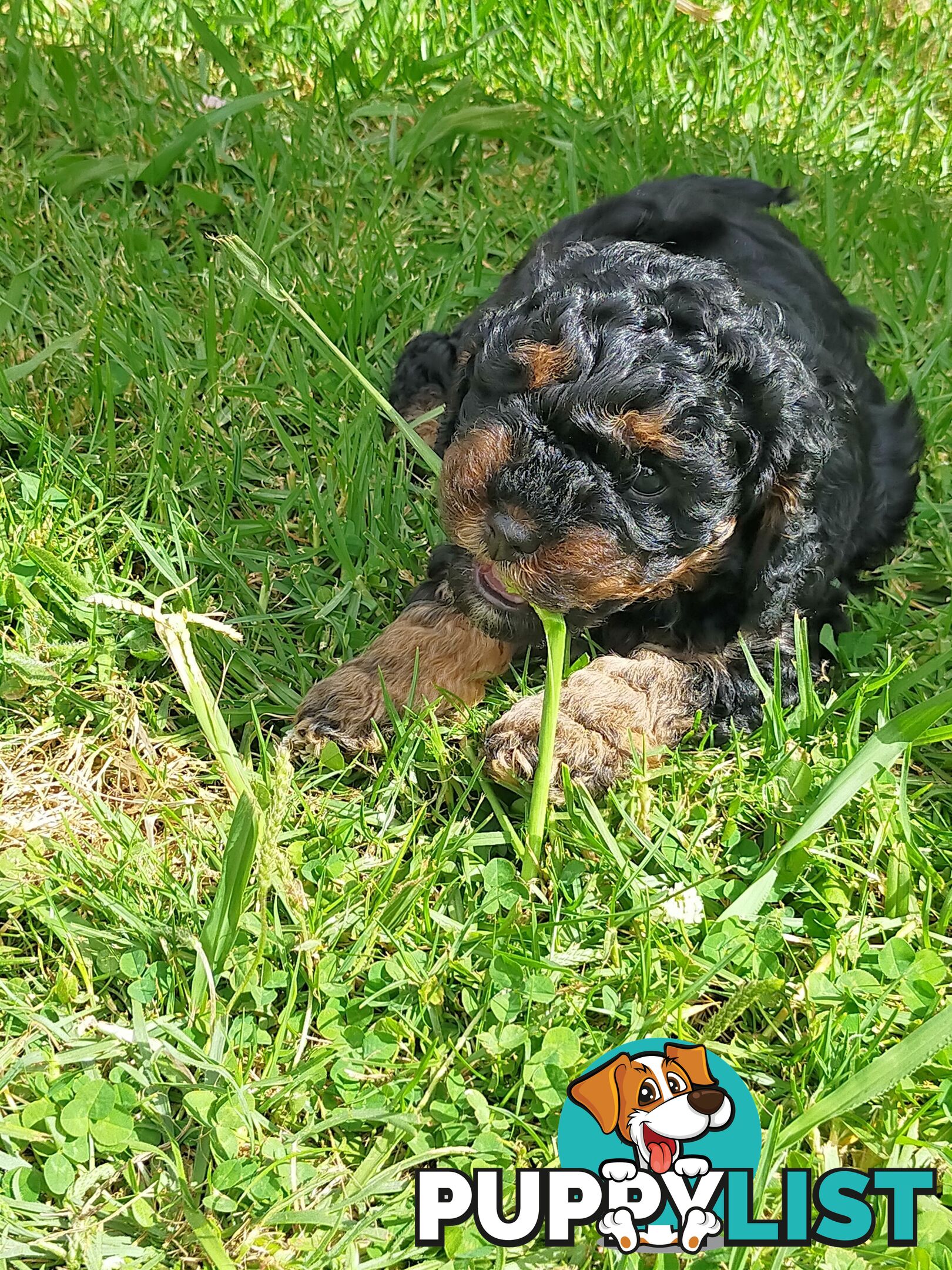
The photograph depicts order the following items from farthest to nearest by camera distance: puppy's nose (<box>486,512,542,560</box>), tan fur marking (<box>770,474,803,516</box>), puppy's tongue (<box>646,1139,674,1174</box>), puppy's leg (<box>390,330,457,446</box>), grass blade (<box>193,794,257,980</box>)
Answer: puppy's leg (<box>390,330,457,446</box>), tan fur marking (<box>770,474,803,516</box>), puppy's nose (<box>486,512,542,560</box>), puppy's tongue (<box>646,1139,674,1174</box>), grass blade (<box>193,794,257,980</box>)

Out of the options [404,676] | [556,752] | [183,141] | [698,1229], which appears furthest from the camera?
[183,141]

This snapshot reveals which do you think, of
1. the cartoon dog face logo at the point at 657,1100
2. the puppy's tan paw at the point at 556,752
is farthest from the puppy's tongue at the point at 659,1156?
the puppy's tan paw at the point at 556,752

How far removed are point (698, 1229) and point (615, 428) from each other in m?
1.43

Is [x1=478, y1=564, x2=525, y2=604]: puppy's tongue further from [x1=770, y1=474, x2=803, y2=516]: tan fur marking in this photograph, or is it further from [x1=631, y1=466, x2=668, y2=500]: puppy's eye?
[x1=770, y1=474, x2=803, y2=516]: tan fur marking

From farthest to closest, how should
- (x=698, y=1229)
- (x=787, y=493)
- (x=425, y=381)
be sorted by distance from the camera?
(x=425, y=381) < (x=787, y=493) < (x=698, y=1229)

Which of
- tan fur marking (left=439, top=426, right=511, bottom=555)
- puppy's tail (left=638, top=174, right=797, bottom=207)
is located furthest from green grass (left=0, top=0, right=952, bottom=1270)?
puppy's tail (left=638, top=174, right=797, bottom=207)

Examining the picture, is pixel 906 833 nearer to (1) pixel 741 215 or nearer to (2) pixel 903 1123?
(2) pixel 903 1123

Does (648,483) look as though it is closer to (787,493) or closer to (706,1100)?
(787,493)

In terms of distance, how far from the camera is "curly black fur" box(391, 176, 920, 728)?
2.15 metres

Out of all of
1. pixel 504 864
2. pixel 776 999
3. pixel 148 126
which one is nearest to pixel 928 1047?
pixel 776 999

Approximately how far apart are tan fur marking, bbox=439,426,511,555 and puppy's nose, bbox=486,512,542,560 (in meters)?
0.04

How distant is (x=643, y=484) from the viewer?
2.21m

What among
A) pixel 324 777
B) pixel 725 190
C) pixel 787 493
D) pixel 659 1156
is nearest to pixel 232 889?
pixel 324 777

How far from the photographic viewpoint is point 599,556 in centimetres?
214
